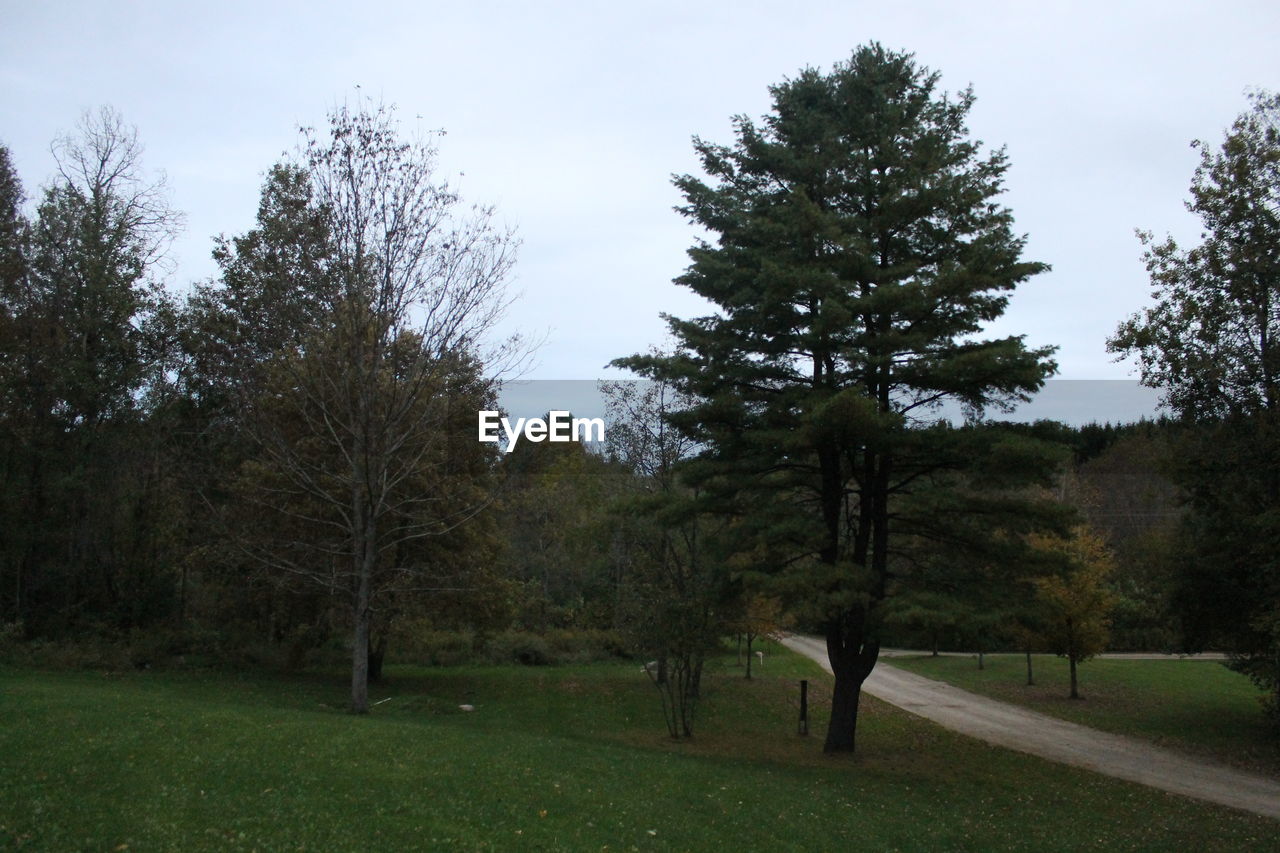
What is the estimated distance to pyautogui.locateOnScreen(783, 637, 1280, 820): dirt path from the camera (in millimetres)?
14531

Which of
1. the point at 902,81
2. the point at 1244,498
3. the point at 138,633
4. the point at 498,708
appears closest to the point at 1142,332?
the point at 1244,498

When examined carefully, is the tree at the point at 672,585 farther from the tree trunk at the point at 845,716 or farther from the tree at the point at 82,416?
the tree at the point at 82,416

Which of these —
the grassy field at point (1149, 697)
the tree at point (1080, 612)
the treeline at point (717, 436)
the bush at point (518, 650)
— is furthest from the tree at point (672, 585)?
the tree at point (1080, 612)

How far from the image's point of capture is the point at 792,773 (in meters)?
13.8

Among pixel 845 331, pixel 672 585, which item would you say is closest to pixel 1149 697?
pixel 672 585

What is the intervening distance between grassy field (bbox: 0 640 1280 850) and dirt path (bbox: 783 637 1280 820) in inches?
43.9

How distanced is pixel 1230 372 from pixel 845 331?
8436mm

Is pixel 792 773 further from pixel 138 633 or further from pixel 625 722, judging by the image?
pixel 138 633

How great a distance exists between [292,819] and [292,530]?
43.8 ft

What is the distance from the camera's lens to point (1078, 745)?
18562 millimetres

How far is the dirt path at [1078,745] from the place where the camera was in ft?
47.7

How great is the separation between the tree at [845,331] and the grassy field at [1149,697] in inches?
342

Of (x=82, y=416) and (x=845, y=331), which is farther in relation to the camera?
(x=82, y=416)

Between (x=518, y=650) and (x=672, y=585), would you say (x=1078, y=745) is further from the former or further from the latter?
(x=518, y=650)
